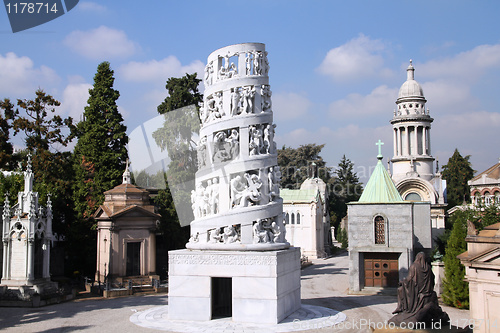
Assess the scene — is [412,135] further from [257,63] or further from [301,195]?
[257,63]

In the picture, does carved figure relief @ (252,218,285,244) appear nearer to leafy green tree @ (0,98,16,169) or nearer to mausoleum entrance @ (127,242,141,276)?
mausoleum entrance @ (127,242,141,276)

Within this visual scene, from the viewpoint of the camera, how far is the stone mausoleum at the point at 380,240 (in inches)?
1015

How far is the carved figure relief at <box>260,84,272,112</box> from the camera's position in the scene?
1917 centimetres

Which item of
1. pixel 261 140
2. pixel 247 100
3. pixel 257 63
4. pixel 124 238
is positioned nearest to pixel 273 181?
pixel 261 140

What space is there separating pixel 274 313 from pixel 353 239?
36.2ft

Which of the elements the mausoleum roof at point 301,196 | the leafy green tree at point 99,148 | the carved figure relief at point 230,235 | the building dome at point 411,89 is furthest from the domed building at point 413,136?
the carved figure relief at point 230,235

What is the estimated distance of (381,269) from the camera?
85.9 ft

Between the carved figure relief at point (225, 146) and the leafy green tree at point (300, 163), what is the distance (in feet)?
197

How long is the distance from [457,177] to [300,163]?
80.8 feet

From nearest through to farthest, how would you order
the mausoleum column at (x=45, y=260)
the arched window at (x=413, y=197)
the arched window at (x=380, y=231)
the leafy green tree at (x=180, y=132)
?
the mausoleum column at (x=45, y=260), the arched window at (x=380, y=231), the leafy green tree at (x=180, y=132), the arched window at (x=413, y=197)

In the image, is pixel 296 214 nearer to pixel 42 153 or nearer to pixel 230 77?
pixel 42 153

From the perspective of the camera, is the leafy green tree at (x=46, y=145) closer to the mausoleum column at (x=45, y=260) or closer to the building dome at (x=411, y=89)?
the mausoleum column at (x=45, y=260)

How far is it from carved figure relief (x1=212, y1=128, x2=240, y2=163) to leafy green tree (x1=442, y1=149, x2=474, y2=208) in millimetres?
58874

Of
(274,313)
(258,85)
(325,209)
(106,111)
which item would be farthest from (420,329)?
(325,209)
